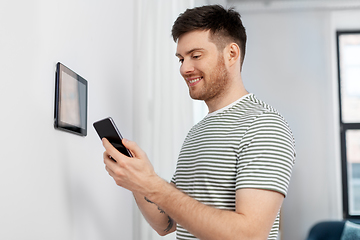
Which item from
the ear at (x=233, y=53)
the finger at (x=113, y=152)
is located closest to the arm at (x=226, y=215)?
the finger at (x=113, y=152)

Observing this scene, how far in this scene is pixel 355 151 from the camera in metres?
3.98

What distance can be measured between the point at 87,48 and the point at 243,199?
705 millimetres

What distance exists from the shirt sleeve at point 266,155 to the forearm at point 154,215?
0.36 m

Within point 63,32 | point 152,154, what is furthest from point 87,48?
point 152,154

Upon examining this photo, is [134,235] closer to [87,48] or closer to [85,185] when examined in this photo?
[85,185]

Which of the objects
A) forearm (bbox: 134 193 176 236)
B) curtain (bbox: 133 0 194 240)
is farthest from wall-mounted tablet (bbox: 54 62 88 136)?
curtain (bbox: 133 0 194 240)

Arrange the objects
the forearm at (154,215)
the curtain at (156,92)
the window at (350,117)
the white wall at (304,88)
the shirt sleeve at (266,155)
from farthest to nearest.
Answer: the window at (350,117)
the white wall at (304,88)
the curtain at (156,92)
the forearm at (154,215)
the shirt sleeve at (266,155)

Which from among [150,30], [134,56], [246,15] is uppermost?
[246,15]

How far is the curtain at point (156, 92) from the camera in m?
1.75

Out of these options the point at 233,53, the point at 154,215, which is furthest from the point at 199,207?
the point at 233,53

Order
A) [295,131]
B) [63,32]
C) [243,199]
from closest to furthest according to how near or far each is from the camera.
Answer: [243,199], [63,32], [295,131]

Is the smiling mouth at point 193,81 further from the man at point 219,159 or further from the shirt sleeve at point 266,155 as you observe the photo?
the shirt sleeve at point 266,155

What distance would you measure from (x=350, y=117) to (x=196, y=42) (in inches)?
130

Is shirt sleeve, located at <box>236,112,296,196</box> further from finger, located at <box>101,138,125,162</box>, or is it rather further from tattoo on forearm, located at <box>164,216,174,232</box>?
tattoo on forearm, located at <box>164,216,174,232</box>
